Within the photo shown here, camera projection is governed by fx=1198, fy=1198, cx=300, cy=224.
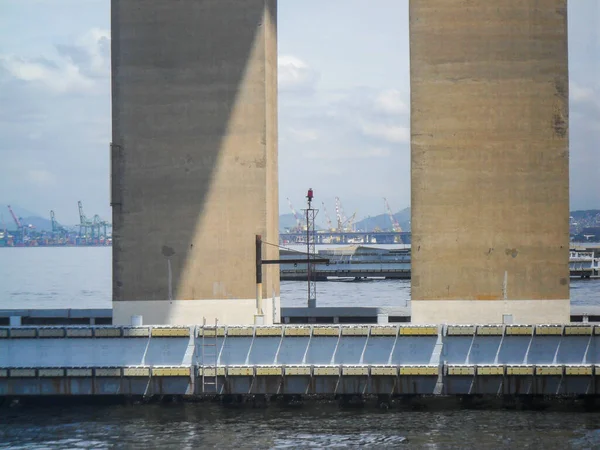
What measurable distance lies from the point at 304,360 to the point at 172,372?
390 cm

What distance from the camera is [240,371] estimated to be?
3519 centimetres

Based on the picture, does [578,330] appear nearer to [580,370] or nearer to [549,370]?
[580,370]

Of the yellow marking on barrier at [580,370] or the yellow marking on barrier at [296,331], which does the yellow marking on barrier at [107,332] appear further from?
the yellow marking on barrier at [580,370]

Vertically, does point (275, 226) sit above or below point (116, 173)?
below

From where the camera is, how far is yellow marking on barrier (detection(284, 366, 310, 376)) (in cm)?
3497

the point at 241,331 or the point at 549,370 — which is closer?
the point at 549,370

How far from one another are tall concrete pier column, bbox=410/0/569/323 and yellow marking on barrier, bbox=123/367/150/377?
334 inches

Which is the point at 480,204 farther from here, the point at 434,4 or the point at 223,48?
the point at 223,48

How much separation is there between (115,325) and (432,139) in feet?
37.5

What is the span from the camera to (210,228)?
125 ft

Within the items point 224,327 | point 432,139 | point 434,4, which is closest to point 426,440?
point 224,327

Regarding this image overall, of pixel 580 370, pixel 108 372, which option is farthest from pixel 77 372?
pixel 580 370

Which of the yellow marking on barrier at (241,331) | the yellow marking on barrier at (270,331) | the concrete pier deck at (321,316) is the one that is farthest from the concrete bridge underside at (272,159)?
the concrete pier deck at (321,316)

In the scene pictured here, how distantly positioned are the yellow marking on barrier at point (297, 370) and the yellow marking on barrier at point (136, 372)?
13.5ft
